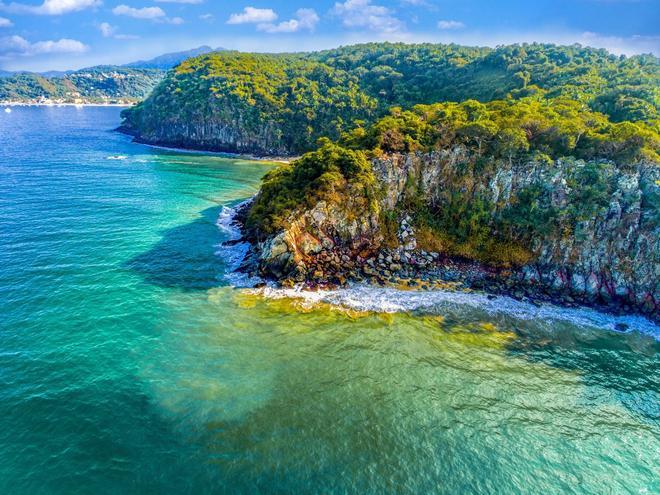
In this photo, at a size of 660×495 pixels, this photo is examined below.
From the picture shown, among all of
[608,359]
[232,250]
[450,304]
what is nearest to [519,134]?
[450,304]

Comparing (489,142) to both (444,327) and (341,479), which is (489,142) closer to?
(444,327)

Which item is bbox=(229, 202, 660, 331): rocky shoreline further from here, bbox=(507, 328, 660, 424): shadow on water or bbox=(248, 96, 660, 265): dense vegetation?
bbox=(507, 328, 660, 424): shadow on water

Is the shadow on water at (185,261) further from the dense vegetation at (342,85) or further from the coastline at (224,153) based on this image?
the dense vegetation at (342,85)

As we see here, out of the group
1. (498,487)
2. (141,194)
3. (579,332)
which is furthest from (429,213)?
(141,194)

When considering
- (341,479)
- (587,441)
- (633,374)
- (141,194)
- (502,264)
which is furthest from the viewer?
(141,194)

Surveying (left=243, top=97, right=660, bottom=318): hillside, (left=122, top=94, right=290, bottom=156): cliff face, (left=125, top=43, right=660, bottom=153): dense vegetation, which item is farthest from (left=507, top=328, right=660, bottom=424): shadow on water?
(left=122, top=94, right=290, bottom=156): cliff face

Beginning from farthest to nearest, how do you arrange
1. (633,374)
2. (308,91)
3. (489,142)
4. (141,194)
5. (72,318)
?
1. (308,91)
2. (141,194)
3. (489,142)
4. (72,318)
5. (633,374)
